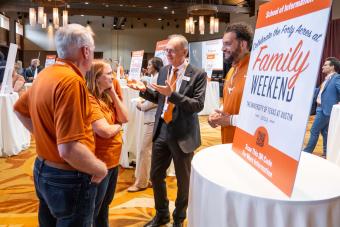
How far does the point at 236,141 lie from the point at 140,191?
220cm

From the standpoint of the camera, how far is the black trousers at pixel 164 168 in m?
2.33

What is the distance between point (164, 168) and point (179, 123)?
395mm

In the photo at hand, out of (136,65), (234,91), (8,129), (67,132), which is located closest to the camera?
(67,132)

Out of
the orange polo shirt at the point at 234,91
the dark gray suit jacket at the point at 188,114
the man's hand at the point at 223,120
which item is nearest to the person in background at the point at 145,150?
the dark gray suit jacket at the point at 188,114

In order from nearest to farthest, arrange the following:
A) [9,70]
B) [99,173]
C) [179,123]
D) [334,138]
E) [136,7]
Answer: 1. [99,173]
2. [179,123]
3. [334,138]
4. [9,70]
5. [136,7]

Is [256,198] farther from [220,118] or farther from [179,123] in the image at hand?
[179,123]

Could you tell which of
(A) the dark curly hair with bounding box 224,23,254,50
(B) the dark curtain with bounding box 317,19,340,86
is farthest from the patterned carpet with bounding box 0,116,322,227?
(B) the dark curtain with bounding box 317,19,340,86

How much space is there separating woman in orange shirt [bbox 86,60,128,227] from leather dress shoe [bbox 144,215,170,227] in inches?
25.1

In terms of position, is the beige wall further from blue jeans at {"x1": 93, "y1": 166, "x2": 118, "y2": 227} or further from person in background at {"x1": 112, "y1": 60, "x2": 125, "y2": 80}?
blue jeans at {"x1": 93, "y1": 166, "x2": 118, "y2": 227}

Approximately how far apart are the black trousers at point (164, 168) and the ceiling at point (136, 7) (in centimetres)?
1024

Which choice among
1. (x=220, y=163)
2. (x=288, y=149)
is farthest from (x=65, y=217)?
(x=288, y=149)

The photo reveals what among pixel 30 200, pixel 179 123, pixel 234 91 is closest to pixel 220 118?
pixel 234 91

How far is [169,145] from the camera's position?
7.64 ft

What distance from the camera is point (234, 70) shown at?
6.47 ft
